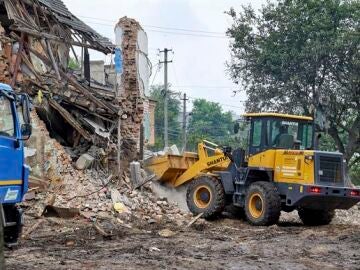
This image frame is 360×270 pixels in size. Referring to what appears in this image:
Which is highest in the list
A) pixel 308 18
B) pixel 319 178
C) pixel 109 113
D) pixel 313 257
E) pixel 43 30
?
pixel 308 18

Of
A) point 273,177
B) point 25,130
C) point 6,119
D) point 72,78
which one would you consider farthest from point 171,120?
point 6,119

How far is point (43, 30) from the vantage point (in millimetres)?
19062

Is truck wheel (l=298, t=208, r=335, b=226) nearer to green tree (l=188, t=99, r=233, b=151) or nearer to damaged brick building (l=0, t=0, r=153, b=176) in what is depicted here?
damaged brick building (l=0, t=0, r=153, b=176)

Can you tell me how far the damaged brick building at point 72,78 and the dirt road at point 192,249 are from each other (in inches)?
181

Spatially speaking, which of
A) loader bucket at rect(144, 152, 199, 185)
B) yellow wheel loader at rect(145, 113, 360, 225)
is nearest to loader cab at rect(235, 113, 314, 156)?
yellow wheel loader at rect(145, 113, 360, 225)

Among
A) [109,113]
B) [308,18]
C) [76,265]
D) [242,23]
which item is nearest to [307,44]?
[308,18]

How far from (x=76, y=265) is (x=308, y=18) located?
20.9m

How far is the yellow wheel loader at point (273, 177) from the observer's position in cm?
1516

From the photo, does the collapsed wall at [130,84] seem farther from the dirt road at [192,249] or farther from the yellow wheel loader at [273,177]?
the dirt road at [192,249]

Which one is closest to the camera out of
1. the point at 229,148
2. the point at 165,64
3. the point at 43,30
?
the point at 229,148

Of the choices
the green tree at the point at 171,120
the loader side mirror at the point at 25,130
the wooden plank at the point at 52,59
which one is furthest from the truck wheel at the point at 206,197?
the green tree at the point at 171,120

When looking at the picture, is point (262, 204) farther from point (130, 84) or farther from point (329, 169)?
point (130, 84)

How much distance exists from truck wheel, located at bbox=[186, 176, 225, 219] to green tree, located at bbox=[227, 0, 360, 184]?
9752mm

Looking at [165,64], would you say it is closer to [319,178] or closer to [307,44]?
[307,44]
